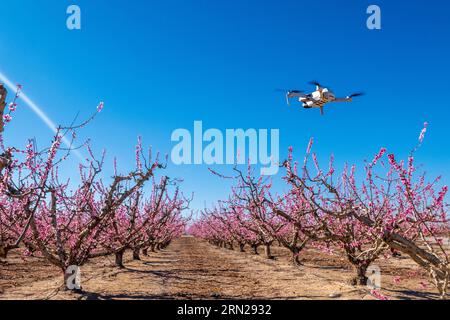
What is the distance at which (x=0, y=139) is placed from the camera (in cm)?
743

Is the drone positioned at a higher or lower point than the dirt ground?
higher

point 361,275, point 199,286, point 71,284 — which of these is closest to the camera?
point 71,284

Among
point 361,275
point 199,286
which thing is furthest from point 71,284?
point 361,275

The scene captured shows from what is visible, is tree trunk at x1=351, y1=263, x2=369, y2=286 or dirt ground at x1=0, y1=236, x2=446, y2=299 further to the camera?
tree trunk at x1=351, y1=263, x2=369, y2=286

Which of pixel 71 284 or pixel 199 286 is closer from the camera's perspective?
pixel 71 284

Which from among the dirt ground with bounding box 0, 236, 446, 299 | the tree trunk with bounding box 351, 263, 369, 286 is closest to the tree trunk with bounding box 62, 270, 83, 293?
the dirt ground with bounding box 0, 236, 446, 299

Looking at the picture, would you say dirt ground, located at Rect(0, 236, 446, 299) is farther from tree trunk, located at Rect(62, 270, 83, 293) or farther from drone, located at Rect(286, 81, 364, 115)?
drone, located at Rect(286, 81, 364, 115)

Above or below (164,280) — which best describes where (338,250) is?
above

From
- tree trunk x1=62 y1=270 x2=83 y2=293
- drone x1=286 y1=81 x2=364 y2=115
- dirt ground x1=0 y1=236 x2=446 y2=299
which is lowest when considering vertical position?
dirt ground x1=0 y1=236 x2=446 y2=299

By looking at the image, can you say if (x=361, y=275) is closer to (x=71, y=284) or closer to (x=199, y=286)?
(x=199, y=286)

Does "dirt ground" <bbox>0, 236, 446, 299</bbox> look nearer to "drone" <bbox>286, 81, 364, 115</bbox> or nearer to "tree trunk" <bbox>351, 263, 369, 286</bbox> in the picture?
"tree trunk" <bbox>351, 263, 369, 286</bbox>

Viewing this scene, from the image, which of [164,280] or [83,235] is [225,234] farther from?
[83,235]

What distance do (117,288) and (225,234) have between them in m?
27.2
